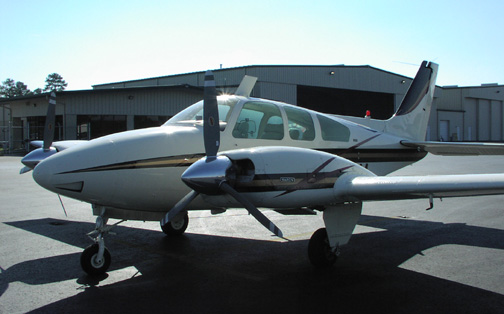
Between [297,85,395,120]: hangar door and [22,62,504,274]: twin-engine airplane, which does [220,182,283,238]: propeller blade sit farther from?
[297,85,395,120]: hangar door

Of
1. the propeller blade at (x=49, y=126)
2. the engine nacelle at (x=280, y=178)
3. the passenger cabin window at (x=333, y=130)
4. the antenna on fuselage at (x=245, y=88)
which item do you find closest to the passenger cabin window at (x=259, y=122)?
the antenna on fuselage at (x=245, y=88)

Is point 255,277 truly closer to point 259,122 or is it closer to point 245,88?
point 259,122

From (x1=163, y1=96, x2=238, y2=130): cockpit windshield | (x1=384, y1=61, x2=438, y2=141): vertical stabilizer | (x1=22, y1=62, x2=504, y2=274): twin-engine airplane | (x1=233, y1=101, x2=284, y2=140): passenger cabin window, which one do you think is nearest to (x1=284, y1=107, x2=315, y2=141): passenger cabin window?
(x1=22, y1=62, x2=504, y2=274): twin-engine airplane

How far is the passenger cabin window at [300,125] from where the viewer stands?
7.09 m

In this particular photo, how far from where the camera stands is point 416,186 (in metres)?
4.69

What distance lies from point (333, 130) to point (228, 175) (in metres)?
3.55

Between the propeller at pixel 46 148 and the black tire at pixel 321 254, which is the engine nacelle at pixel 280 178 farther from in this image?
the propeller at pixel 46 148

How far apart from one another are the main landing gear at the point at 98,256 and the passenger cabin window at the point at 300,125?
3333mm

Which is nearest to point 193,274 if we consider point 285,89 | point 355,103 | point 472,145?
point 472,145

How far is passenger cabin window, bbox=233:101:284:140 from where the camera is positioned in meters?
6.54

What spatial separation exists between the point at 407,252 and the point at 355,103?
4199 cm

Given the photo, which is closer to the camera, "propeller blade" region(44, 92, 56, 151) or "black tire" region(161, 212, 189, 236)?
"propeller blade" region(44, 92, 56, 151)

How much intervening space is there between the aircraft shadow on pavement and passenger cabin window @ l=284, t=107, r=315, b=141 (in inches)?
78.2

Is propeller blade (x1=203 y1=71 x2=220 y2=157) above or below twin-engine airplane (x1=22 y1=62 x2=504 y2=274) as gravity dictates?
above
